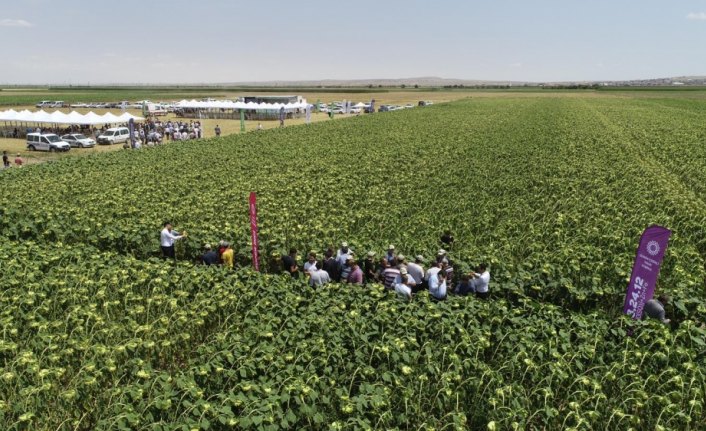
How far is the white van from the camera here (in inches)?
1718

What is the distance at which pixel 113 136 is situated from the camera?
4419 cm

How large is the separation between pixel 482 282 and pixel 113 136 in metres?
43.3

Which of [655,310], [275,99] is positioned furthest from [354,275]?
[275,99]

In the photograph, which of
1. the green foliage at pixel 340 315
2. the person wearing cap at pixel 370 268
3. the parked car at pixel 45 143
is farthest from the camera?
the parked car at pixel 45 143

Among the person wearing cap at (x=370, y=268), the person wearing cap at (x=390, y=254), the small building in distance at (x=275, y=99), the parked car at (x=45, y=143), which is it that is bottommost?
the person wearing cap at (x=370, y=268)

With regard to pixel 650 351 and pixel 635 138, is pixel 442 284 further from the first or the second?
pixel 635 138

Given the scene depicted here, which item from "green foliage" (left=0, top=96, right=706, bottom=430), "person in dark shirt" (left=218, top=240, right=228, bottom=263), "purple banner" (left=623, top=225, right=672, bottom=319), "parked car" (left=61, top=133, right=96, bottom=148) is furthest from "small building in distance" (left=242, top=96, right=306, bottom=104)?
"purple banner" (left=623, top=225, right=672, bottom=319)

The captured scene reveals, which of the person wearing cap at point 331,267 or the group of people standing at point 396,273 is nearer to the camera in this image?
the group of people standing at point 396,273

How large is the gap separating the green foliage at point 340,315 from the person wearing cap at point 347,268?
118 cm

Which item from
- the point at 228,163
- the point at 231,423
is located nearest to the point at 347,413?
the point at 231,423

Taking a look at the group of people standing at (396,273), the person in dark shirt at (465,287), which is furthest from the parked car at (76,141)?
the person in dark shirt at (465,287)

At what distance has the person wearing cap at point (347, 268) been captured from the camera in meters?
11.5

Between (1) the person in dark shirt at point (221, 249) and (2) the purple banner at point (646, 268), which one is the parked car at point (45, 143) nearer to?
(1) the person in dark shirt at point (221, 249)

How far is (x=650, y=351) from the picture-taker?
8172 millimetres
